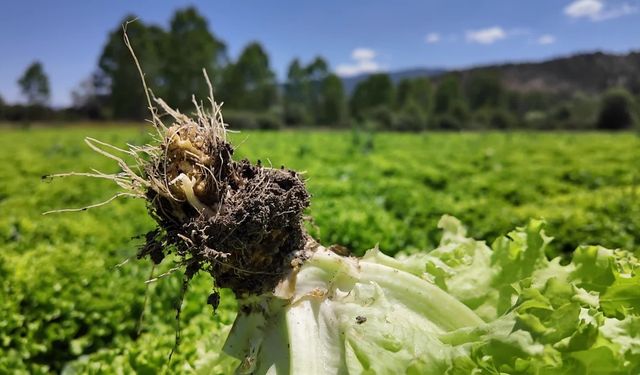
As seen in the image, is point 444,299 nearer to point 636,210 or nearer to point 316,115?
point 636,210

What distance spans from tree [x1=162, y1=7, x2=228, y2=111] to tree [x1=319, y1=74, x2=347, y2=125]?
65.2 feet

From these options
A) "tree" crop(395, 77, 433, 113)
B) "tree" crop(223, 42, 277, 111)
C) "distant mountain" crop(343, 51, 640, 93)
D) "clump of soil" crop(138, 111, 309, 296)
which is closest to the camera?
"clump of soil" crop(138, 111, 309, 296)

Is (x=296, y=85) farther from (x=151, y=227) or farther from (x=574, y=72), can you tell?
(x=151, y=227)

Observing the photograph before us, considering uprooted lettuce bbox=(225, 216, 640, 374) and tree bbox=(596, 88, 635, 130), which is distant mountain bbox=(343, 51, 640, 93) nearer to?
tree bbox=(596, 88, 635, 130)

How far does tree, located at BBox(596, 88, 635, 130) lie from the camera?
58.9 metres

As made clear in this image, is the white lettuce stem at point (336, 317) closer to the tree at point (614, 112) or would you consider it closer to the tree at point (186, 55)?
the tree at point (614, 112)

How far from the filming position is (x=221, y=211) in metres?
2.55

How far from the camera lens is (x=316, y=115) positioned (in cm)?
9600

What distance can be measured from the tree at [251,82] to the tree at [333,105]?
8414 mm

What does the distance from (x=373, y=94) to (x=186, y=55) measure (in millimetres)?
36273

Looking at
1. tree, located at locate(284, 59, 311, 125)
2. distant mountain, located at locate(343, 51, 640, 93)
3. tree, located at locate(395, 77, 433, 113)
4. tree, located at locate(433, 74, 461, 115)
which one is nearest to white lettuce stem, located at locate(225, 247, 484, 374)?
tree, located at locate(395, 77, 433, 113)

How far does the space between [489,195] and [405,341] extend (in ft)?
34.1

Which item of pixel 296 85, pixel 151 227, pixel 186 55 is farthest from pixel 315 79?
pixel 151 227

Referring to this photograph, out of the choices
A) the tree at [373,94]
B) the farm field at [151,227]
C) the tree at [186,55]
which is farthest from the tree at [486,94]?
the farm field at [151,227]
